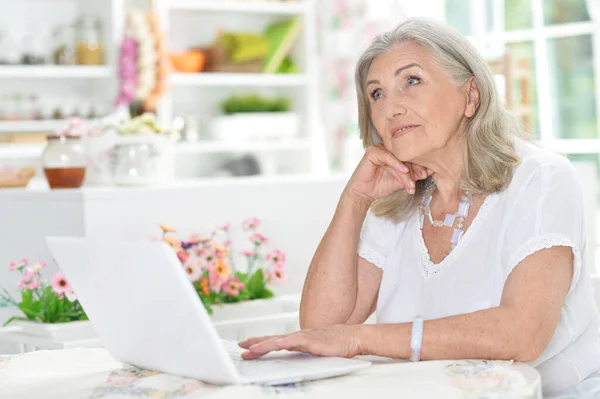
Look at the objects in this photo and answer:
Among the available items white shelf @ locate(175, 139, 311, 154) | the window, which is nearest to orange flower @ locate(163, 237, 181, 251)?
the window

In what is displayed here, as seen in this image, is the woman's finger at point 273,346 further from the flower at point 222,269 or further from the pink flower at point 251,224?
the pink flower at point 251,224

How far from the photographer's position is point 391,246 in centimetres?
204

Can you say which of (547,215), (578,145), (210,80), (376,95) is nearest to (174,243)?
(376,95)

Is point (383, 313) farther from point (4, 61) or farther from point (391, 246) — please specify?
point (4, 61)

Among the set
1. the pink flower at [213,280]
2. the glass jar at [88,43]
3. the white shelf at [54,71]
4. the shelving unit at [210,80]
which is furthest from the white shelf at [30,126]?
the pink flower at [213,280]

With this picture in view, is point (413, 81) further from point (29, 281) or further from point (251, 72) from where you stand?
point (251, 72)

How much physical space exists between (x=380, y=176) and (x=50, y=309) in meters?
1.16

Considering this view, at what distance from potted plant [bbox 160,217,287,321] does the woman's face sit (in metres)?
1.13

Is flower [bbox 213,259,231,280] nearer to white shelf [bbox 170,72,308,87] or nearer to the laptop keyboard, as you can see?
the laptop keyboard

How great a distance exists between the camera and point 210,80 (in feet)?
19.0

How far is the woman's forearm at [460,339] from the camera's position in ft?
5.07

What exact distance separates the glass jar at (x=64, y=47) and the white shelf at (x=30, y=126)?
1.14 ft

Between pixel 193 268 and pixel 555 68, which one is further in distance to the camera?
pixel 555 68

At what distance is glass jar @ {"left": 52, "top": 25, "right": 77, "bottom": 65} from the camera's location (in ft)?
18.0
